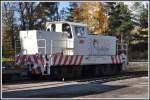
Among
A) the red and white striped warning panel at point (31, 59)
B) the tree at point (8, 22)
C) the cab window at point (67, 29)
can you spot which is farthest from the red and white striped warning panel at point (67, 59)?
the tree at point (8, 22)

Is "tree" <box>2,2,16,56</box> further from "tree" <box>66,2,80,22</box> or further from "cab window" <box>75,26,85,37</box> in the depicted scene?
"cab window" <box>75,26,85,37</box>

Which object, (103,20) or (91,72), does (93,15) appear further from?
(91,72)

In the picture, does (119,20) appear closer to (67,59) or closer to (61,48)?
(61,48)

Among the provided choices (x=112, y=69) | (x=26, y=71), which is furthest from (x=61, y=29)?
(x=112, y=69)

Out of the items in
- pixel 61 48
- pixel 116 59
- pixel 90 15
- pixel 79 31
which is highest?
pixel 90 15

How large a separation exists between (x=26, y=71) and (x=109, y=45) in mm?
7092

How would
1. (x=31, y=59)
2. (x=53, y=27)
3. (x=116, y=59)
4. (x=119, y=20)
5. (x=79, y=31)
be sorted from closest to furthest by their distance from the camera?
(x=31, y=59) → (x=79, y=31) → (x=53, y=27) → (x=116, y=59) → (x=119, y=20)

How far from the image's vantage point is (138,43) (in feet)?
186

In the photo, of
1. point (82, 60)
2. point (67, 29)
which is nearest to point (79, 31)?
point (67, 29)

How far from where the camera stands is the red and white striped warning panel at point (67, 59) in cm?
2244

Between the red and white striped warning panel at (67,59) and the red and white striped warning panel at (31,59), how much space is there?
63cm

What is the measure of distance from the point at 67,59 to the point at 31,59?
1.98 metres

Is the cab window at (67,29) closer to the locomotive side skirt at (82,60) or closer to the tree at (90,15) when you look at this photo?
the locomotive side skirt at (82,60)

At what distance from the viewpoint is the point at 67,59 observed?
912 inches
